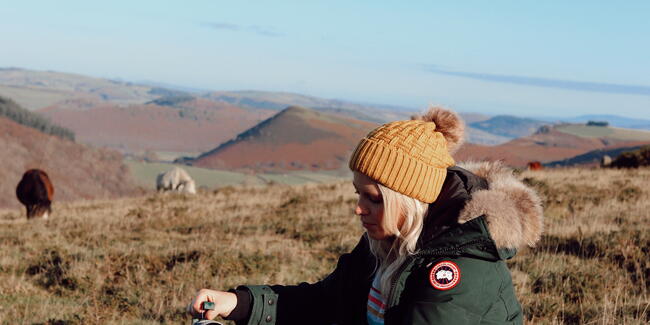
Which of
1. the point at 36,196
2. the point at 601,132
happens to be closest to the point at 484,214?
the point at 36,196

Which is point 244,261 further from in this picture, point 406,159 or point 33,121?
point 33,121

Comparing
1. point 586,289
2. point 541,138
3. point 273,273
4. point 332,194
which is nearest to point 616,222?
point 586,289

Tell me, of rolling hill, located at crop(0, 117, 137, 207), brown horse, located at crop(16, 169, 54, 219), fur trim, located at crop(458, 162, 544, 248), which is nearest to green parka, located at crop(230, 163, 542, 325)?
fur trim, located at crop(458, 162, 544, 248)

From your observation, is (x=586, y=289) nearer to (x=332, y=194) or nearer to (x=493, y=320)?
(x=493, y=320)

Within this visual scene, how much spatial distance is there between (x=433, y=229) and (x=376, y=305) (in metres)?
0.46

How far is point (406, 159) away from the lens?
8.14 feet

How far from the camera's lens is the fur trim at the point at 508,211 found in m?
2.35

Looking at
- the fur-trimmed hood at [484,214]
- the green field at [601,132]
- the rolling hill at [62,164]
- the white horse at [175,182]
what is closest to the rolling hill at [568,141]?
the green field at [601,132]

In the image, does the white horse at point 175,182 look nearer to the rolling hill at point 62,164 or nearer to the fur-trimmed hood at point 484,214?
the fur-trimmed hood at point 484,214

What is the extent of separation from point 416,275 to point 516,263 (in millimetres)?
4202

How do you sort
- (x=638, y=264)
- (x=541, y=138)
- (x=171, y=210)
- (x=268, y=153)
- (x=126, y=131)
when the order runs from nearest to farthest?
1. (x=638, y=264)
2. (x=171, y=210)
3. (x=541, y=138)
4. (x=268, y=153)
5. (x=126, y=131)

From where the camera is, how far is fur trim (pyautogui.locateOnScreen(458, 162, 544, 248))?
2.35m

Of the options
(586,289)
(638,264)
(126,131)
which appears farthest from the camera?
(126,131)

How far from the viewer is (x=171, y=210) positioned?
1297cm
